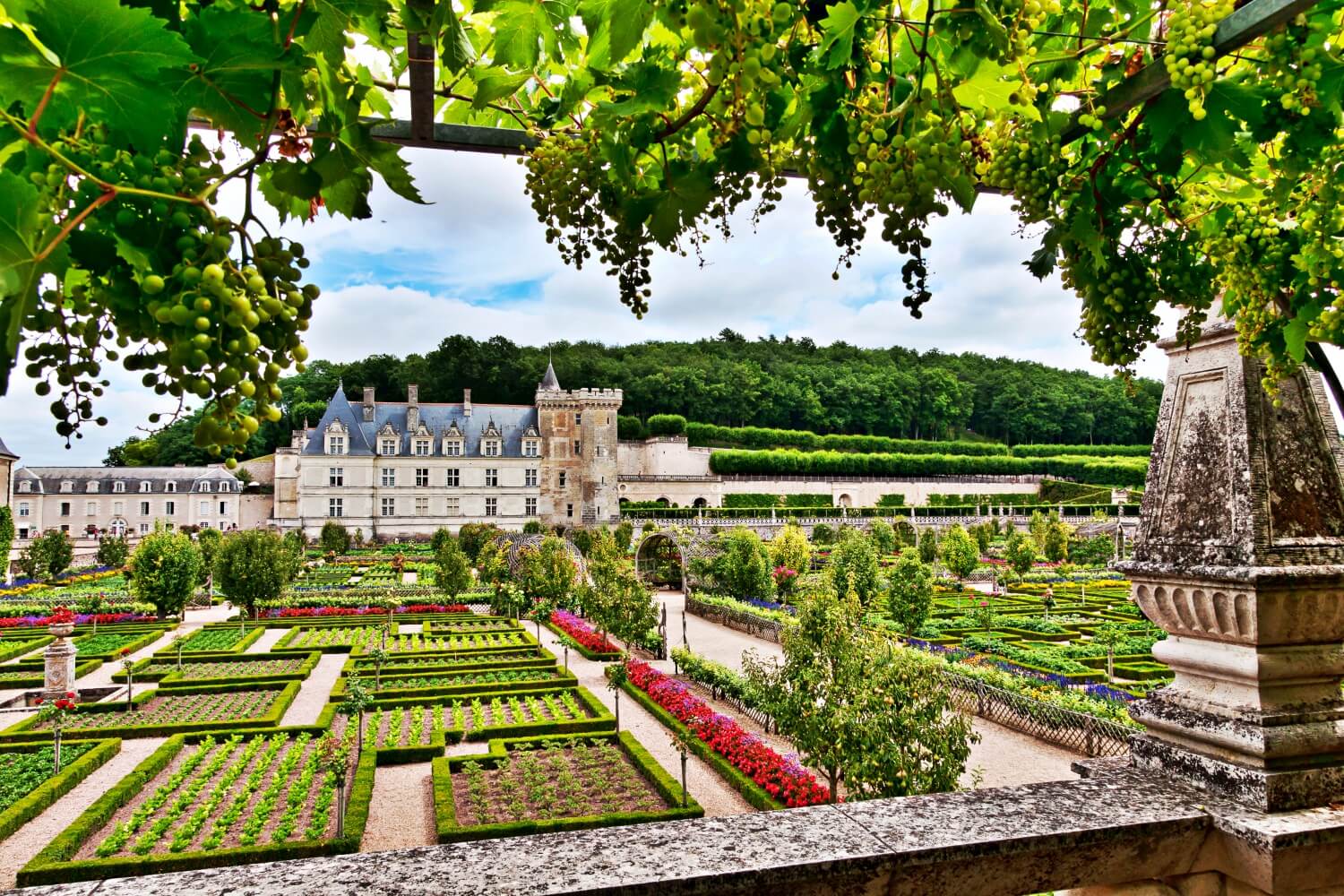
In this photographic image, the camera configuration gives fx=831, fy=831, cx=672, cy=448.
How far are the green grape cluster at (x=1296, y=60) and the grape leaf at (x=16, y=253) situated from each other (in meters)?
1.70

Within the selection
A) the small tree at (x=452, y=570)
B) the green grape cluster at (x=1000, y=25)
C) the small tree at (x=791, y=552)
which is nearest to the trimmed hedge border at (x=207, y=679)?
the small tree at (x=452, y=570)

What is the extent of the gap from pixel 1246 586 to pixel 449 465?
4605 cm

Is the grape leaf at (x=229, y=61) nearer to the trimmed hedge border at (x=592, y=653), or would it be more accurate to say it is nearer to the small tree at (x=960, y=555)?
the trimmed hedge border at (x=592, y=653)

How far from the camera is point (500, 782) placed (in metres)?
9.34

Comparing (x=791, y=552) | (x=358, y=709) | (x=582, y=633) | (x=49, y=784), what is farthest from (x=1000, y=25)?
(x=791, y=552)

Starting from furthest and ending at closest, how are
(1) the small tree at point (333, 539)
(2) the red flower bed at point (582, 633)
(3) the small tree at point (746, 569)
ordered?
(1) the small tree at point (333, 539) < (3) the small tree at point (746, 569) < (2) the red flower bed at point (582, 633)

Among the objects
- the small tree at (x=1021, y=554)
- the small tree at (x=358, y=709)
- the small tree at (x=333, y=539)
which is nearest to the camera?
the small tree at (x=358, y=709)

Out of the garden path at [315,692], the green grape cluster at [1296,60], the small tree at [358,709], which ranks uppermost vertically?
the green grape cluster at [1296,60]

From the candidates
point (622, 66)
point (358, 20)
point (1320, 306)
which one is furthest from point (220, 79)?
point (1320, 306)

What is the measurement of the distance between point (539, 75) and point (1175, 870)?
2304 millimetres

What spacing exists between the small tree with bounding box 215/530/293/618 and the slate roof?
23.7 meters

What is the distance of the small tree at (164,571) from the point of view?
20.1m

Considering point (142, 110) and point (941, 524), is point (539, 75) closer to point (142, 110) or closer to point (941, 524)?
point (142, 110)

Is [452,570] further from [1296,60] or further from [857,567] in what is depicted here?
[1296,60]
